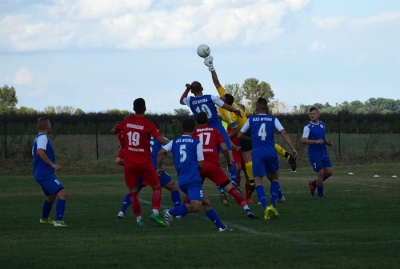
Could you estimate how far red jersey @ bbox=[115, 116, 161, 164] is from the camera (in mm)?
11508

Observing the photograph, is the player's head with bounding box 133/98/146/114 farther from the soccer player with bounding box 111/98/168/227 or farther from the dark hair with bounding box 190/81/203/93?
the dark hair with bounding box 190/81/203/93

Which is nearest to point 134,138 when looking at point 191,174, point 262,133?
point 191,174

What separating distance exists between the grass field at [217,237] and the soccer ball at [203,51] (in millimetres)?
3311

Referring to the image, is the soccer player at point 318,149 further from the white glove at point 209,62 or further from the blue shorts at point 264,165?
the blue shorts at point 264,165

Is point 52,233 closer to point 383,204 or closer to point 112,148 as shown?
point 383,204

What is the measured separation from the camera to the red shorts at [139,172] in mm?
11531

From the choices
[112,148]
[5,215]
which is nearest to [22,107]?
[112,148]

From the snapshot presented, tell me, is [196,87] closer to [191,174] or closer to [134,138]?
[134,138]

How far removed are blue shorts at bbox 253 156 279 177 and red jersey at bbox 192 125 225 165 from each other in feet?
3.00

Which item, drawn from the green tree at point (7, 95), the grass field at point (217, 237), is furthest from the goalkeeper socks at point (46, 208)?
the green tree at point (7, 95)

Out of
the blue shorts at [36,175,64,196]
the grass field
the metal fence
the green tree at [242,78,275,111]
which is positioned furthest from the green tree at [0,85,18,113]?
the blue shorts at [36,175,64,196]

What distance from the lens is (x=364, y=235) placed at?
9.62m

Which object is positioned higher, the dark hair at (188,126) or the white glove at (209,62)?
the white glove at (209,62)

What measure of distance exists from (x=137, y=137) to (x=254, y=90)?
269 ft
